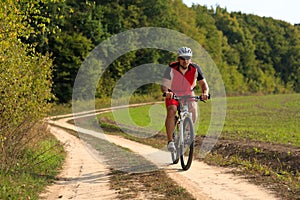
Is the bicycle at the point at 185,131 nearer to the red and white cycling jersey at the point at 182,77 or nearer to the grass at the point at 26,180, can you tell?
the red and white cycling jersey at the point at 182,77

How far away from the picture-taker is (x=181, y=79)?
10320mm

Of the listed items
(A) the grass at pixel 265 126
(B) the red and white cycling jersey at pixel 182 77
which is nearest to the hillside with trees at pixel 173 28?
(B) the red and white cycling jersey at pixel 182 77

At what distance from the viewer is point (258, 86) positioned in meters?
108

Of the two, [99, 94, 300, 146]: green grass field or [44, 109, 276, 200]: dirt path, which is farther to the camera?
[99, 94, 300, 146]: green grass field

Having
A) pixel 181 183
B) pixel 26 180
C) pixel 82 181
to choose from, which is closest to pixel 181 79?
pixel 181 183

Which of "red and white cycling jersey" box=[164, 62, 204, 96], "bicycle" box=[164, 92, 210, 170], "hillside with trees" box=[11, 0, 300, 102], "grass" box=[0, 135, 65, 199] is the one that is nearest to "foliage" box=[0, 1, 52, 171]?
"grass" box=[0, 135, 65, 199]

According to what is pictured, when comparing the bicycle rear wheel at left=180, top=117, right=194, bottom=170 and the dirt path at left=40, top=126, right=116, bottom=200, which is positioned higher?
the bicycle rear wheel at left=180, top=117, right=194, bottom=170

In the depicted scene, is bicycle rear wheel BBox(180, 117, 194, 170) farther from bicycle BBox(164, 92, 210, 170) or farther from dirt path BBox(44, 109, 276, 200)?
dirt path BBox(44, 109, 276, 200)

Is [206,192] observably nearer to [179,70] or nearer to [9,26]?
[179,70]

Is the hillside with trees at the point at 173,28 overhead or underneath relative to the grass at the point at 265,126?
overhead

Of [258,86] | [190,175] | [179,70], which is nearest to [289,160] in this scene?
[190,175]

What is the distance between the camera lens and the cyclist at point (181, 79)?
32.9ft

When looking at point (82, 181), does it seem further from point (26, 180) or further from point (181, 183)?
point (181, 183)

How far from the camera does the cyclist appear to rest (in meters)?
10.0
